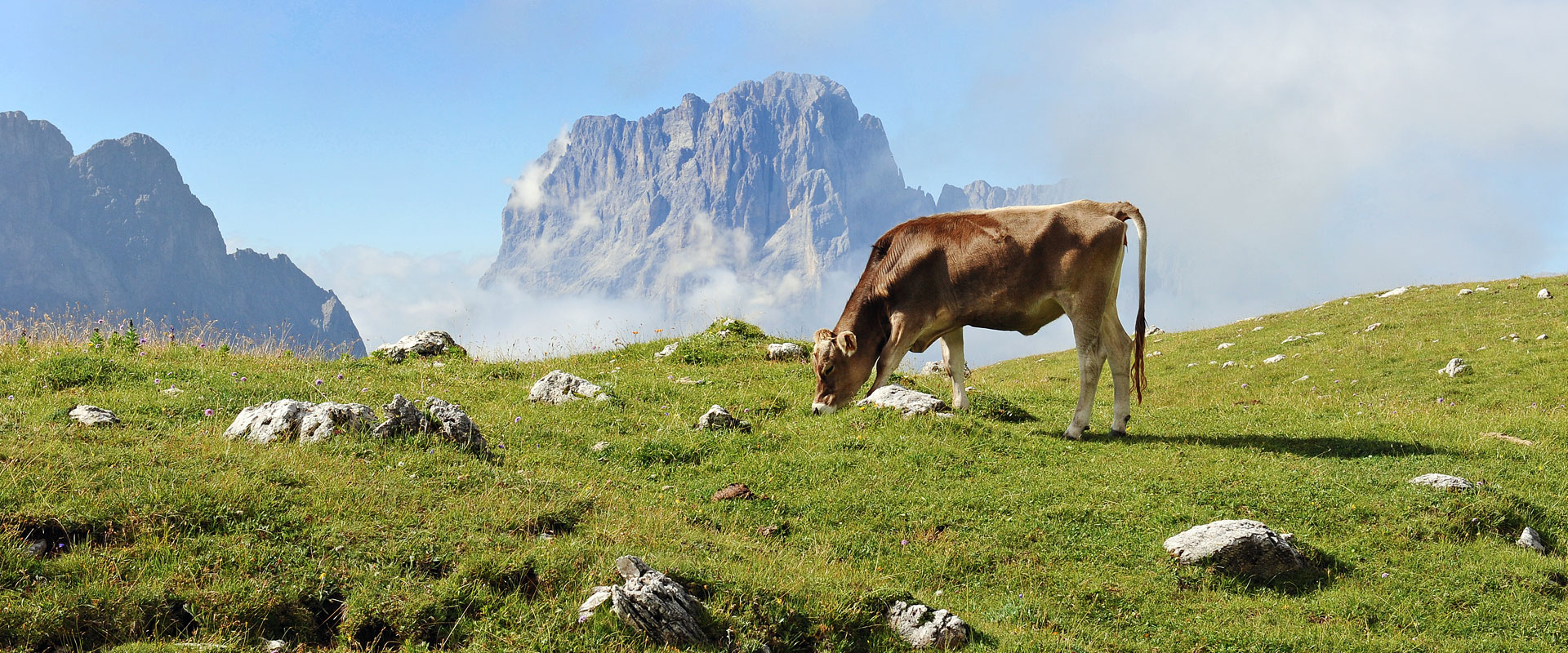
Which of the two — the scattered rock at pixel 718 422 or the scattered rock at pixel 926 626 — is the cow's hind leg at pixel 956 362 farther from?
the scattered rock at pixel 926 626

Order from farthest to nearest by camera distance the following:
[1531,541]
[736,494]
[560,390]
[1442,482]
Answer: [560,390]
[1442,482]
[736,494]
[1531,541]

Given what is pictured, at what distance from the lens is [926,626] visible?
679 cm

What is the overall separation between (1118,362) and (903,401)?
347cm

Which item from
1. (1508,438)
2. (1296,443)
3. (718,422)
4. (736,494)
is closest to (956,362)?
(718,422)

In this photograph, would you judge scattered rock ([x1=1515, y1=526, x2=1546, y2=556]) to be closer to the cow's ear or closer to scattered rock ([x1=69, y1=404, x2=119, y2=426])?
the cow's ear

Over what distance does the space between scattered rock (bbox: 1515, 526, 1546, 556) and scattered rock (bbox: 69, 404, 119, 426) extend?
15295mm

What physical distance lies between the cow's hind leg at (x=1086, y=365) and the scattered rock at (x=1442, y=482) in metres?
4.05

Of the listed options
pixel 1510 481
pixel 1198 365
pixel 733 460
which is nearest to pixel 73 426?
pixel 733 460

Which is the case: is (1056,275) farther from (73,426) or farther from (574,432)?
(73,426)

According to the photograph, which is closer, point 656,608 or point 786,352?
point 656,608

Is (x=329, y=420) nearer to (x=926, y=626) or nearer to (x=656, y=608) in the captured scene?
(x=656, y=608)

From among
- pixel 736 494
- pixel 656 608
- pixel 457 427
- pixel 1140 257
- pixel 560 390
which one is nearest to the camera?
pixel 656 608

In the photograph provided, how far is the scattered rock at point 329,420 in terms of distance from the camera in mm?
9258

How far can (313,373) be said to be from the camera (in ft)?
47.0
